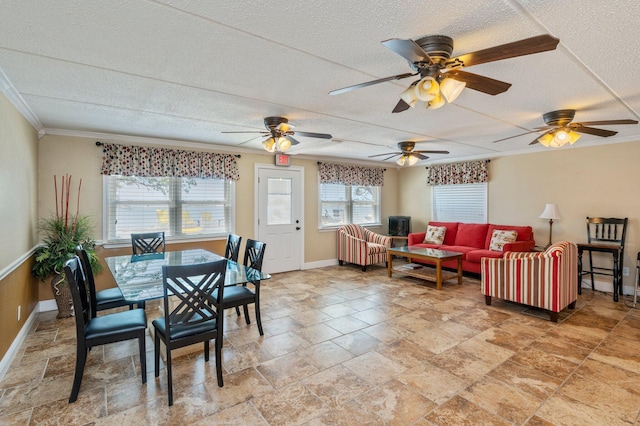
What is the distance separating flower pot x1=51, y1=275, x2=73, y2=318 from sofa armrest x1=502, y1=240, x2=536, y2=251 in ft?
19.4

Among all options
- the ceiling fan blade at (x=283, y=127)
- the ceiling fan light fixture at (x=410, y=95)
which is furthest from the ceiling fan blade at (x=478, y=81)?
the ceiling fan blade at (x=283, y=127)

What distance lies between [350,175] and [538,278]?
13.2 feet

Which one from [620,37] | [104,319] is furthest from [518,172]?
[104,319]

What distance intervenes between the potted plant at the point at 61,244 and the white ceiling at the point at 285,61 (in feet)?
3.29

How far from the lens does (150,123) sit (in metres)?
3.82

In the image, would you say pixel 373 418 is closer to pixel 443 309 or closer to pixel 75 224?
pixel 443 309

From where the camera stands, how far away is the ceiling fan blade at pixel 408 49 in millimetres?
1511

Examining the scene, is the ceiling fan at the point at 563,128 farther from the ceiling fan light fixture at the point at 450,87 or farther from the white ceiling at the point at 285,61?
the ceiling fan light fixture at the point at 450,87

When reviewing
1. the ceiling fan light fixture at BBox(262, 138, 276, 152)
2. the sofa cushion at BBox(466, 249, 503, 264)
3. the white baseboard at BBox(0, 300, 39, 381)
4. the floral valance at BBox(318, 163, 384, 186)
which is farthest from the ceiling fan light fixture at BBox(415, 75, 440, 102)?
the floral valance at BBox(318, 163, 384, 186)

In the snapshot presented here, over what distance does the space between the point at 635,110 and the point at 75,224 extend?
635 centimetres

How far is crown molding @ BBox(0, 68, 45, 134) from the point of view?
2.48 meters

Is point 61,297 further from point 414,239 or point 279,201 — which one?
point 414,239

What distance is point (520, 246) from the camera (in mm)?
A: 5164

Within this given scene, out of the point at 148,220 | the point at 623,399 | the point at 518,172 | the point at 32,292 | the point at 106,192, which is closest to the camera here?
the point at 623,399
